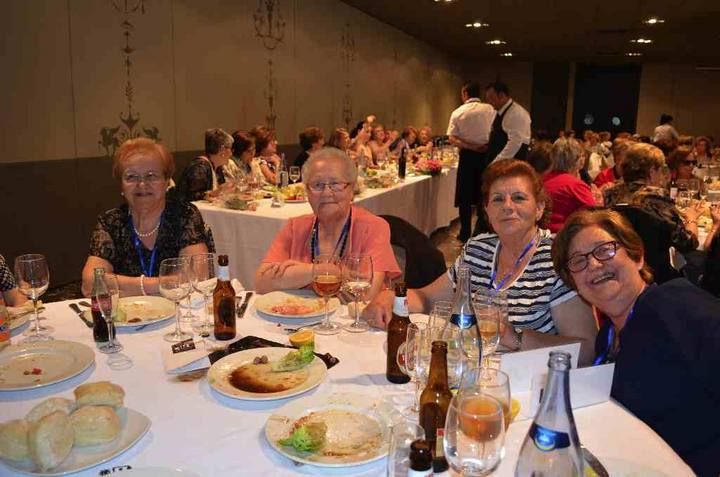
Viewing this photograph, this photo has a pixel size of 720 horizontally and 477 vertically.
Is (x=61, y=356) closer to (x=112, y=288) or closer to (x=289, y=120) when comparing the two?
(x=112, y=288)

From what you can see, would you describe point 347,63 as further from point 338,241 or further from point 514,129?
point 338,241

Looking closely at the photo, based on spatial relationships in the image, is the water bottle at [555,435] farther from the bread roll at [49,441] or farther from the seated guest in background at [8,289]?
the seated guest in background at [8,289]

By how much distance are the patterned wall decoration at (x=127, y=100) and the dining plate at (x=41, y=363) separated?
4159 mm

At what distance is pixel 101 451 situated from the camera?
1146 mm

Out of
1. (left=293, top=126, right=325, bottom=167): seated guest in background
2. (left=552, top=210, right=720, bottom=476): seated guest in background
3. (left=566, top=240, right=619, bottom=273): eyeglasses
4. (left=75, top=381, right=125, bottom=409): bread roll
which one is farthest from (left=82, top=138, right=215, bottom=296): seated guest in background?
Answer: (left=293, top=126, right=325, bottom=167): seated guest in background

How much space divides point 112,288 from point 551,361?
4.05ft

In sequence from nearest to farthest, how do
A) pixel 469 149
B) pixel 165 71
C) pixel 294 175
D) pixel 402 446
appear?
pixel 402 446 → pixel 294 175 → pixel 165 71 → pixel 469 149

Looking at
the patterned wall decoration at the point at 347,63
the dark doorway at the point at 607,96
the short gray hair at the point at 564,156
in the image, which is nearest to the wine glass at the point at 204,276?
the short gray hair at the point at 564,156

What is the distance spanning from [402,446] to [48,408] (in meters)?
0.71

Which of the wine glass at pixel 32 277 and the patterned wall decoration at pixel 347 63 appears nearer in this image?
the wine glass at pixel 32 277

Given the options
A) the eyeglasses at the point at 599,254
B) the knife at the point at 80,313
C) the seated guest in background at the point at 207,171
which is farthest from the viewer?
the seated guest in background at the point at 207,171

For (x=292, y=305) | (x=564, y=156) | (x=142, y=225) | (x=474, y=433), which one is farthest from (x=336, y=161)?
(x=564, y=156)

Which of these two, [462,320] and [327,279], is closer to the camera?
[462,320]

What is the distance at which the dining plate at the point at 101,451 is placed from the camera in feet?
3.55
